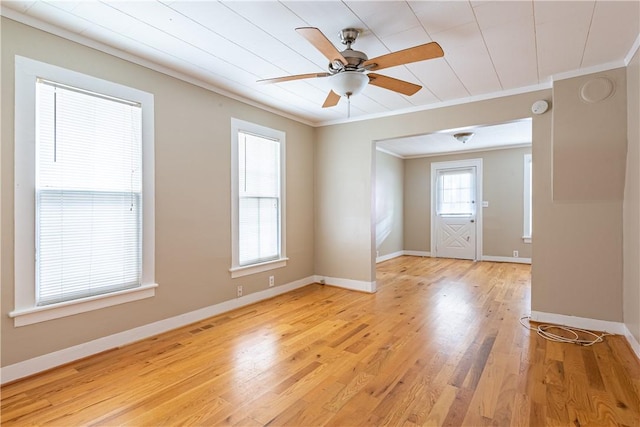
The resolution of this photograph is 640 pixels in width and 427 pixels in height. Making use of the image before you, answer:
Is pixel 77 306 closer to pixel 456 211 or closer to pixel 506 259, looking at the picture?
pixel 456 211

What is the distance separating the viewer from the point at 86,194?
256cm

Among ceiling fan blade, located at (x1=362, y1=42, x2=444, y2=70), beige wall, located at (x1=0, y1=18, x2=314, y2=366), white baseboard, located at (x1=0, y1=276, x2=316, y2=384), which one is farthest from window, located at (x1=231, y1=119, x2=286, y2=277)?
ceiling fan blade, located at (x1=362, y1=42, x2=444, y2=70)

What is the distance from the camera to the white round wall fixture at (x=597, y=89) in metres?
2.96

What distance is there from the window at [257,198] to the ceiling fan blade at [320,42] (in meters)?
1.97

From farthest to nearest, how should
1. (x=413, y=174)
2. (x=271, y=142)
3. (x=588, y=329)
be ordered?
(x=413, y=174)
(x=271, y=142)
(x=588, y=329)

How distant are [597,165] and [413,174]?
17.1 ft

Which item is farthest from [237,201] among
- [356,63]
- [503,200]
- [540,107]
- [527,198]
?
[527,198]

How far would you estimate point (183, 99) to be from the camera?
10.7 feet

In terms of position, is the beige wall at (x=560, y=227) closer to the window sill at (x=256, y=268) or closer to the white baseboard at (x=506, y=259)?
the window sill at (x=256, y=268)

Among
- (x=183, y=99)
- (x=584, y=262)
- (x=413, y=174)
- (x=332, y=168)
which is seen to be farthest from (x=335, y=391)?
(x=413, y=174)

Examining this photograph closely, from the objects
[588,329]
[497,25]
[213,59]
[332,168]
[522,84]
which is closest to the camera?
[497,25]

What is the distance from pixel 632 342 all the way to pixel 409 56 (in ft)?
9.67

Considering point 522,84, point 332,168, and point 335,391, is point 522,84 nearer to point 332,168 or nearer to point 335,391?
point 332,168

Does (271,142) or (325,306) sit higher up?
(271,142)
